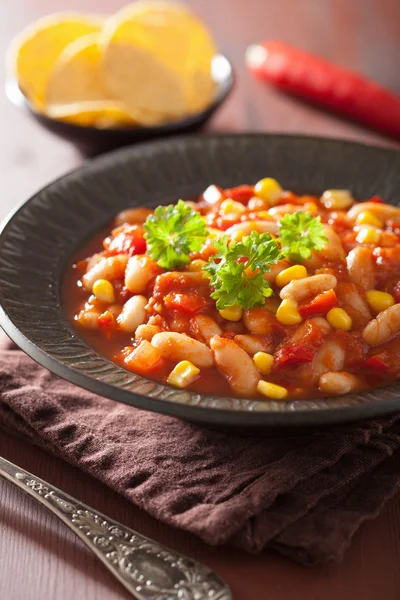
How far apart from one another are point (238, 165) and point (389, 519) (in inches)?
84.8

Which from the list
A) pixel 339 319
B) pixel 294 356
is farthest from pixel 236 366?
pixel 339 319

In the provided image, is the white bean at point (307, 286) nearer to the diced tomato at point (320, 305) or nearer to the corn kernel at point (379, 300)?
the diced tomato at point (320, 305)

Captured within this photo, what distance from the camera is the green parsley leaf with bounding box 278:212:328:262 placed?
11.5 feet

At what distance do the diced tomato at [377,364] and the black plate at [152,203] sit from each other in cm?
10

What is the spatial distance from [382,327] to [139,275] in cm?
99

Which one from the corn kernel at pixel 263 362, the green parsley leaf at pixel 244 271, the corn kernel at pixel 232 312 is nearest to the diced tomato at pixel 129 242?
the green parsley leaf at pixel 244 271

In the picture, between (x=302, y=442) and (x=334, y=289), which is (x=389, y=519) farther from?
(x=334, y=289)

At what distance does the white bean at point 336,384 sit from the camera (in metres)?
3.14

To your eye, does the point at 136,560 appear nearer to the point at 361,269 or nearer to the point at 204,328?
the point at 204,328

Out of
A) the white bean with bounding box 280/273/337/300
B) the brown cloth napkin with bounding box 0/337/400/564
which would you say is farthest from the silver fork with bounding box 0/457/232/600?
the white bean with bounding box 280/273/337/300

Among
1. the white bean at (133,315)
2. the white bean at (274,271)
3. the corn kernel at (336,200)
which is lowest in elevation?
the corn kernel at (336,200)

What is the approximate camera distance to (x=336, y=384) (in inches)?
124

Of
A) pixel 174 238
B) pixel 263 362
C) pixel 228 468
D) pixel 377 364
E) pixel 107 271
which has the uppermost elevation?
pixel 174 238

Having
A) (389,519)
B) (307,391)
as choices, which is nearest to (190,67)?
(307,391)
